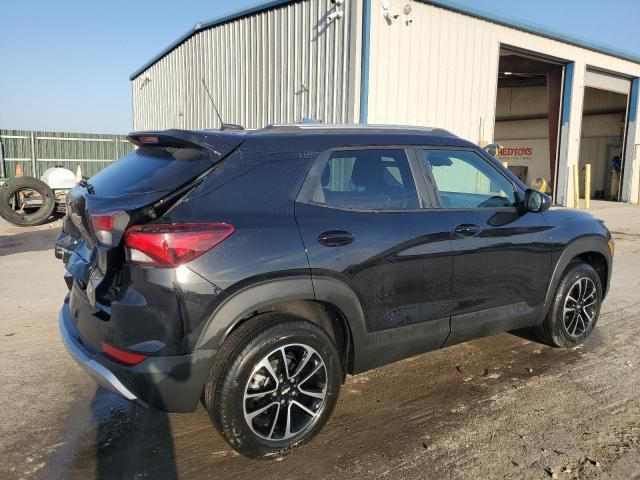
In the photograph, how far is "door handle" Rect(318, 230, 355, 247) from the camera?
9.39 feet

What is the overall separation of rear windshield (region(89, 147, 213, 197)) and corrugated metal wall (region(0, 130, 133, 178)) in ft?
55.4

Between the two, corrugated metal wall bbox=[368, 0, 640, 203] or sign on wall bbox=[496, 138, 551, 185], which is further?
sign on wall bbox=[496, 138, 551, 185]

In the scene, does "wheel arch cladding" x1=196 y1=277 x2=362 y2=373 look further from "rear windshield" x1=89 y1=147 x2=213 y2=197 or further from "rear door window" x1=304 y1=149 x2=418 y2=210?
"rear windshield" x1=89 y1=147 x2=213 y2=197

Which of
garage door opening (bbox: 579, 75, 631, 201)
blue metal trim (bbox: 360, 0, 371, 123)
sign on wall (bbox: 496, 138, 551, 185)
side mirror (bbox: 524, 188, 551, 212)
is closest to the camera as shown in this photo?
side mirror (bbox: 524, 188, 551, 212)

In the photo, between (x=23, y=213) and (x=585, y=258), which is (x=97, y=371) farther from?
(x=23, y=213)

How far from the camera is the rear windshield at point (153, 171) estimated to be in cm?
273

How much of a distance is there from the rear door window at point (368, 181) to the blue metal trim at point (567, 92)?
1509cm

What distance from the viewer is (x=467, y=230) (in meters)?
3.46

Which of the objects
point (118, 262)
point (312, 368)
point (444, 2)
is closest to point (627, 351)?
point (312, 368)

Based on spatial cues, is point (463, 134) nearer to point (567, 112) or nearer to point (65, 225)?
point (567, 112)

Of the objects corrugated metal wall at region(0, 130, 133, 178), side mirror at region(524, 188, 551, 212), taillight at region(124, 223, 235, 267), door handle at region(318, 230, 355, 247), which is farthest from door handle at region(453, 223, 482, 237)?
corrugated metal wall at region(0, 130, 133, 178)

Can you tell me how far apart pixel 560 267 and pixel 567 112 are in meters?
14.1

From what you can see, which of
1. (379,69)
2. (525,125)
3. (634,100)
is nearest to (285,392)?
(379,69)

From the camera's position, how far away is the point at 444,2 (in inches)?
455
